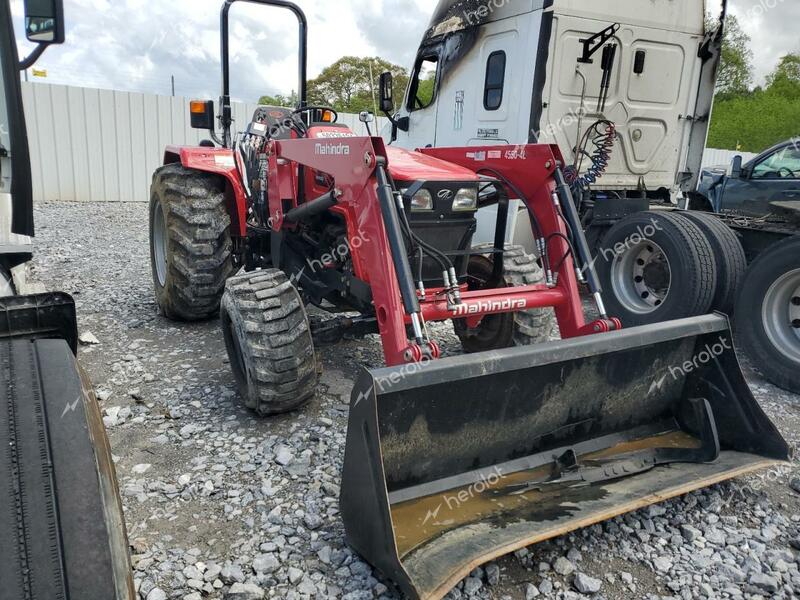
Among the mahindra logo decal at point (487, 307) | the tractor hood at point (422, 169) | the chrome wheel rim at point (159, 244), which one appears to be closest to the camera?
the mahindra logo decal at point (487, 307)

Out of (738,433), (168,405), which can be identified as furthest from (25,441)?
(738,433)

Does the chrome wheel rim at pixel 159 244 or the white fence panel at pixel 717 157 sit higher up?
the white fence panel at pixel 717 157

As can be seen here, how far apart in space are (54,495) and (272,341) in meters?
1.90

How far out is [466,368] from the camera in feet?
7.77

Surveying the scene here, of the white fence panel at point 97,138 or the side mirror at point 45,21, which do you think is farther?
the white fence panel at point 97,138

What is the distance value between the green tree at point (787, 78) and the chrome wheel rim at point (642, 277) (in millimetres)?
38299

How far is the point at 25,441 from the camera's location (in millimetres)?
1377

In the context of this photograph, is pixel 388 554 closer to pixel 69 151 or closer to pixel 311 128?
pixel 311 128

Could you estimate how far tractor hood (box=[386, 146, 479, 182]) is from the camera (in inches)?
128

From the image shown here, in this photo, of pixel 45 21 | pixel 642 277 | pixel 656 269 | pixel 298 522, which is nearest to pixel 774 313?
pixel 656 269

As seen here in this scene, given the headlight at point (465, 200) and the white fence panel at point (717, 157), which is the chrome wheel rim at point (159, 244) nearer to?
the headlight at point (465, 200)

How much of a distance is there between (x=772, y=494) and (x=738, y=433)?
0.34 m

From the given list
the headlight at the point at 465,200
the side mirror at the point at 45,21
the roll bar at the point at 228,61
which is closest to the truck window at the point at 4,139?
the side mirror at the point at 45,21

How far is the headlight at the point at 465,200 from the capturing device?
3.34 m
